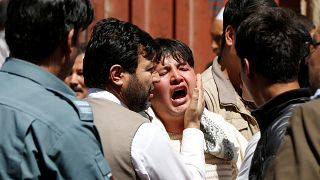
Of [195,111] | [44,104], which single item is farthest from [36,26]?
[195,111]

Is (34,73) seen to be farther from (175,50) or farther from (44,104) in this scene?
(175,50)

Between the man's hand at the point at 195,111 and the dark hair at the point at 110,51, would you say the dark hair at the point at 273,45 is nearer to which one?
the dark hair at the point at 110,51

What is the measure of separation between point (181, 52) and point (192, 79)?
149mm

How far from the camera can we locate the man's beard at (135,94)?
13.5 feet

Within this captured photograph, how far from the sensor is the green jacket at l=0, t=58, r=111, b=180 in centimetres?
299

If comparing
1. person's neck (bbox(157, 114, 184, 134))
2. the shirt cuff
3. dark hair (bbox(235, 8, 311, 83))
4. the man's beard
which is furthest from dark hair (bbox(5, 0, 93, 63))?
person's neck (bbox(157, 114, 184, 134))

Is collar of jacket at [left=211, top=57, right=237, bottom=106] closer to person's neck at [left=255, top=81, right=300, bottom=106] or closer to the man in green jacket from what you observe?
person's neck at [left=255, top=81, right=300, bottom=106]

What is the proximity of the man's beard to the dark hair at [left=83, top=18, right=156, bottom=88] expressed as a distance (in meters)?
0.05

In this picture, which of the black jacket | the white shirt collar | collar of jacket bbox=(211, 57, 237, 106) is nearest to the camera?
the black jacket

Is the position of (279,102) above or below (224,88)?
above

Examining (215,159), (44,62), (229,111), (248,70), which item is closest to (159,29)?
(229,111)

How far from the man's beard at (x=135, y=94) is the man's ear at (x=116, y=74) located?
42 millimetres

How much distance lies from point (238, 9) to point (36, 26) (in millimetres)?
2325

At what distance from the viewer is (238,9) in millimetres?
5277
